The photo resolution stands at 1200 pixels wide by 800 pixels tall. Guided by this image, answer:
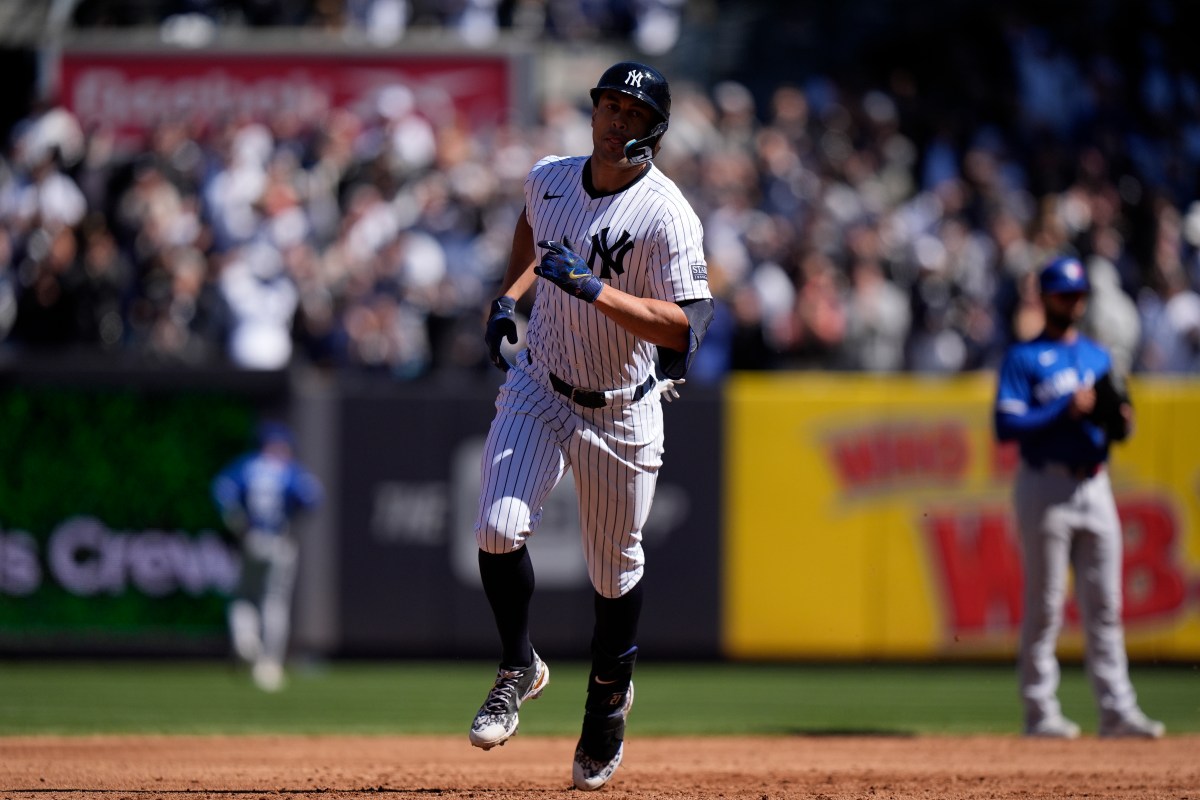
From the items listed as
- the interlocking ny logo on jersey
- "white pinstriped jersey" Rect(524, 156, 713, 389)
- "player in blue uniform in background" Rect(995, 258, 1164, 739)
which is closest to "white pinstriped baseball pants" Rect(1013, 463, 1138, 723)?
"player in blue uniform in background" Rect(995, 258, 1164, 739)

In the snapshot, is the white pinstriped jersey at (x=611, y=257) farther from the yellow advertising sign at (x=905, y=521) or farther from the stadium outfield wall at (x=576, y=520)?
the yellow advertising sign at (x=905, y=521)

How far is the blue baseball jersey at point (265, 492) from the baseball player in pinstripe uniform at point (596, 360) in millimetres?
6706

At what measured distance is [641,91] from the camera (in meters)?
6.04

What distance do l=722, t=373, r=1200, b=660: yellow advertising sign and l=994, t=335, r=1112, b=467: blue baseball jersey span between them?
4.75 m

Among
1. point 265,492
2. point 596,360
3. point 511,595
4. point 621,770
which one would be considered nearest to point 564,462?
point 596,360

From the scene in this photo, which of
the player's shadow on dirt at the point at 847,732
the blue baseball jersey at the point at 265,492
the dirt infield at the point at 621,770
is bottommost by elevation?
the player's shadow on dirt at the point at 847,732

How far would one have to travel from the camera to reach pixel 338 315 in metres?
14.6

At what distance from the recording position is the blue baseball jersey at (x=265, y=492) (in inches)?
507

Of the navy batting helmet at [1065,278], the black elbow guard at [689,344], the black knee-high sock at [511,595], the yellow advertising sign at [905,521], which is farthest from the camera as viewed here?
the yellow advertising sign at [905,521]

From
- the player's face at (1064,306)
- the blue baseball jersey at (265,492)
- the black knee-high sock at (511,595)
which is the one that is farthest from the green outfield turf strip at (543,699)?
the black knee-high sock at (511,595)

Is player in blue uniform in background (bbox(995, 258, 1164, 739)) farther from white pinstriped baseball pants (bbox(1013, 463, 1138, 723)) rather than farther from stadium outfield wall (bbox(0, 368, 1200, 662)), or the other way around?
stadium outfield wall (bbox(0, 368, 1200, 662))

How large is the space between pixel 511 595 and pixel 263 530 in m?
6.92

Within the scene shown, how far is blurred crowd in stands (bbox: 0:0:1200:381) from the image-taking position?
14422 mm

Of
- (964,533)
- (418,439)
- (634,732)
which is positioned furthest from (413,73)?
(634,732)
